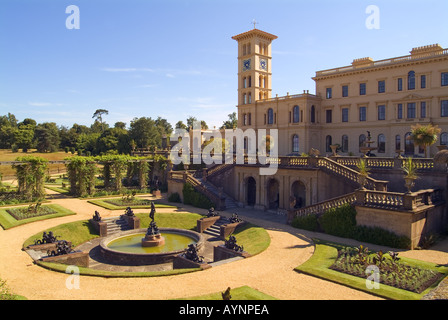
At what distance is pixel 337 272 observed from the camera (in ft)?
47.6

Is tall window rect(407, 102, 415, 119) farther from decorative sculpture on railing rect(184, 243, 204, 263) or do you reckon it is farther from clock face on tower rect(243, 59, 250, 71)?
decorative sculpture on railing rect(184, 243, 204, 263)

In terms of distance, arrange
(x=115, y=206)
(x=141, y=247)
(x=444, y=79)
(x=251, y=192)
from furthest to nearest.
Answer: (x=444, y=79), (x=251, y=192), (x=115, y=206), (x=141, y=247)

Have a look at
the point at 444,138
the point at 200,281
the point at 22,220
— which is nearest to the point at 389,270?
the point at 200,281

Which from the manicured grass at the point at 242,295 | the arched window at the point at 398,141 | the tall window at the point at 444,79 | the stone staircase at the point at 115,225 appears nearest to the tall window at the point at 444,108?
the tall window at the point at 444,79

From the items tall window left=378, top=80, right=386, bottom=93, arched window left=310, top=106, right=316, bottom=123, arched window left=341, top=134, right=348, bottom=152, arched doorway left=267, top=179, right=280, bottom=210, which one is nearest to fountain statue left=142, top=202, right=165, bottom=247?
arched doorway left=267, top=179, right=280, bottom=210

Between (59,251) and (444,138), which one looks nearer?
(59,251)

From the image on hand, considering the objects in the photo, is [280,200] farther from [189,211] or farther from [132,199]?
[132,199]

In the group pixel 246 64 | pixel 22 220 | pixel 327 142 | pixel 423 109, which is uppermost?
pixel 246 64

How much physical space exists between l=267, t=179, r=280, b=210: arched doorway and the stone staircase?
13.2 meters

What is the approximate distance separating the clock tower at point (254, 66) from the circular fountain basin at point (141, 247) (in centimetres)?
3923

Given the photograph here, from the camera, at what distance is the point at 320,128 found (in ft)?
174

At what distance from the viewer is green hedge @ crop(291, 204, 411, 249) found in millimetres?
18906

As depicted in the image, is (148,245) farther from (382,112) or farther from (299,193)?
(382,112)

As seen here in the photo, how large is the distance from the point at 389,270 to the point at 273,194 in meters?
19.0
